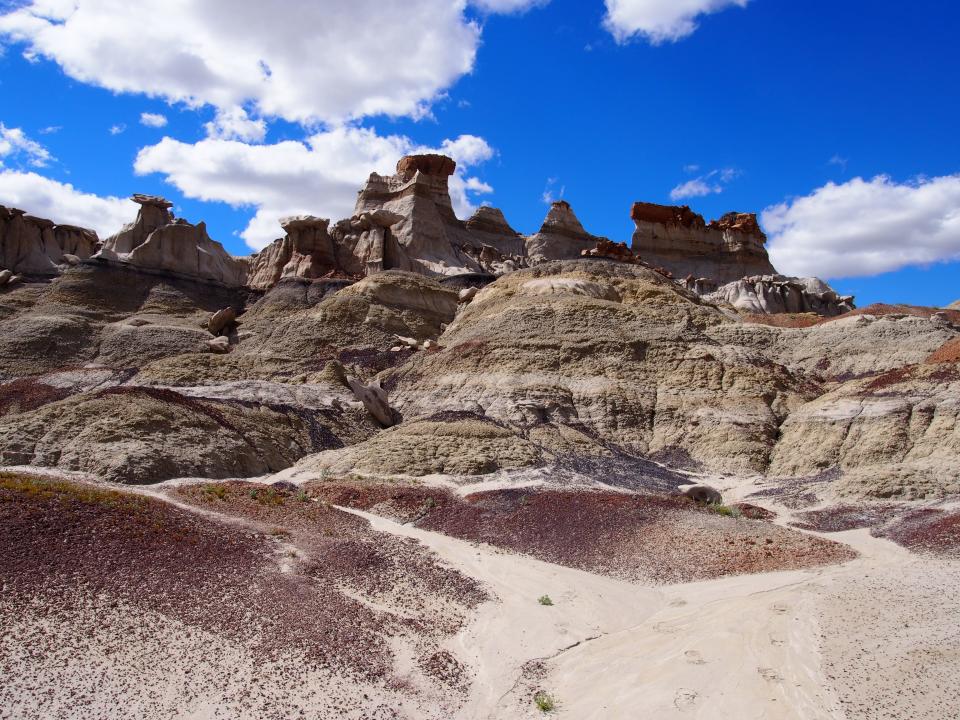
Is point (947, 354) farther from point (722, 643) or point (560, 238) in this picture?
point (560, 238)

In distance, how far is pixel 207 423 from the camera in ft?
88.9

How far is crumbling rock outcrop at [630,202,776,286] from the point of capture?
274ft

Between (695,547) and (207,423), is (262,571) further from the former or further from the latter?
(207,423)

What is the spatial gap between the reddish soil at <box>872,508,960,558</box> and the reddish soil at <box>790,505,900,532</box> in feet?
1.78

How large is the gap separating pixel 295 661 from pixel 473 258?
206 ft


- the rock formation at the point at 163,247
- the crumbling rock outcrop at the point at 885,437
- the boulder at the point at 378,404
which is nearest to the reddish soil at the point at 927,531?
the crumbling rock outcrop at the point at 885,437

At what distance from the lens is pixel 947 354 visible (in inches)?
1107

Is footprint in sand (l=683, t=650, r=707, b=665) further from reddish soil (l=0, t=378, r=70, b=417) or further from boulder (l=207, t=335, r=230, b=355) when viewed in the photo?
boulder (l=207, t=335, r=230, b=355)

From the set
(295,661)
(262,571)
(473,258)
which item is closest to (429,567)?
(262,571)

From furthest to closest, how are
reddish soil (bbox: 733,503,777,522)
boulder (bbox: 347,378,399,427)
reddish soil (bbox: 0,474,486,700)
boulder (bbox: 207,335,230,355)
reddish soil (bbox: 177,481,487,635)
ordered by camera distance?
boulder (bbox: 207,335,230,355) < boulder (bbox: 347,378,399,427) < reddish soil (bbox: 733,503,777,522) < reddish soil (bbox: 177,481,487,635) < reddish soil (bbox: 0,474,486,700)

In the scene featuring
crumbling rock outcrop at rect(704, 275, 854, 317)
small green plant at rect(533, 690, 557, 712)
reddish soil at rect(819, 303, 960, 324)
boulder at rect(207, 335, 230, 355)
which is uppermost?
crumbling rock outcrop at rect(704, 275, 854, 317)

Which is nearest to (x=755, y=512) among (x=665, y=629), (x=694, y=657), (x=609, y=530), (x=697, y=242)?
(x=609, y=530)

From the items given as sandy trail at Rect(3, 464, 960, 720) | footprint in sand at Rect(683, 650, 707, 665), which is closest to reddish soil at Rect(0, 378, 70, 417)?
sandy trail at Rect(3, 464, 960, 720)

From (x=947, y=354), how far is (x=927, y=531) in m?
12.9
